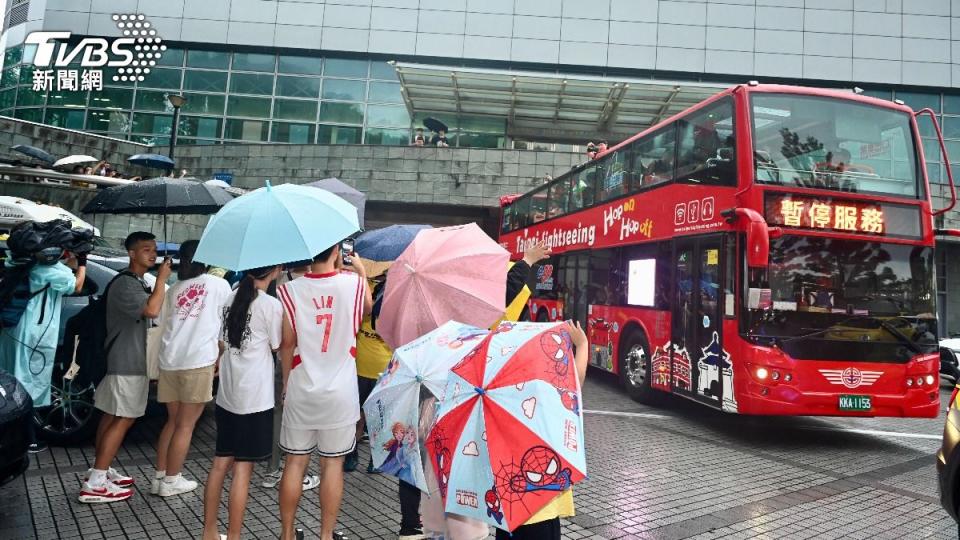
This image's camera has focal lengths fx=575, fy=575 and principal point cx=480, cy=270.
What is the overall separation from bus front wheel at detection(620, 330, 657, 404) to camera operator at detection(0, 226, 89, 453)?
7062 mm

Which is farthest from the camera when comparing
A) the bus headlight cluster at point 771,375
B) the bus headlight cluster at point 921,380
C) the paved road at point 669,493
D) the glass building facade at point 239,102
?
the glass building facade at point 239,102

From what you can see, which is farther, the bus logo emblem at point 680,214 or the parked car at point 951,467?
the bus logo emblem at point 680,214

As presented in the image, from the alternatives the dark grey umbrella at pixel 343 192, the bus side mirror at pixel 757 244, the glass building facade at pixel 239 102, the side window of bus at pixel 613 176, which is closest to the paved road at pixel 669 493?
the bus side mirror at pixel 757 244

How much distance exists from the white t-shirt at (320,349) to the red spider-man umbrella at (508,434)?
1.28 metres

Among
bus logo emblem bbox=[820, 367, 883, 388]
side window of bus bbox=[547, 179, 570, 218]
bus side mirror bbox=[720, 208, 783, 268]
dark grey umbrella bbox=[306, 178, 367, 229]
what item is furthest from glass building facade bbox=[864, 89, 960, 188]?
dark grey umbrella bbox=[306, 178, 367, 229]

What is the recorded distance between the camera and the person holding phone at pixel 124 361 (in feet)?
13.4

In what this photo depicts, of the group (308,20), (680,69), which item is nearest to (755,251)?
(680,69)

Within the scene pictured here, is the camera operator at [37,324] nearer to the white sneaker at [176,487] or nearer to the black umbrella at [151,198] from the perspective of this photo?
the black umbrella at [151,198]

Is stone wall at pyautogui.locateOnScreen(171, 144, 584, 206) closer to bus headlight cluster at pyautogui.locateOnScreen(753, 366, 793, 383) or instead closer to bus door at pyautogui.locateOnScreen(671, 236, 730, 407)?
bus door at pyautogui.locateOnScreen(671, 236, 730, 407)

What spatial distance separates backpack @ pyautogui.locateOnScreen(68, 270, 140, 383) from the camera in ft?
13.8

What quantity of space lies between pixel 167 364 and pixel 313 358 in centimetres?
166

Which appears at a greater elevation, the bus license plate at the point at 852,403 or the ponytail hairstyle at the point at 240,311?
the ponytail hairstyle at the point at 240,311

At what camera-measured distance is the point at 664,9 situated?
84.9ft

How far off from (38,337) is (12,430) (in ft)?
4.82
